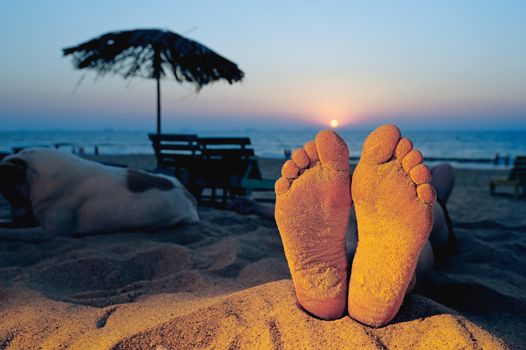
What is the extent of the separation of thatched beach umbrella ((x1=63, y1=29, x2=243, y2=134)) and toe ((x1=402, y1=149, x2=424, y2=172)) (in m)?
4.58

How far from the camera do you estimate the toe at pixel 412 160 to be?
3.44 ft

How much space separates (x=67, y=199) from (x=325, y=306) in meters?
2.14

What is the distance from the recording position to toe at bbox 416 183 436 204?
1034mm

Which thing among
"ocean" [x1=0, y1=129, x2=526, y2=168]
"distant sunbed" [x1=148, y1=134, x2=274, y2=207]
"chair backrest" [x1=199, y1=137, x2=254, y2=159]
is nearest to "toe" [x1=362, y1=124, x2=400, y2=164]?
"distant sunbed" [x1=148, y1=134, x2=274, y2=207]

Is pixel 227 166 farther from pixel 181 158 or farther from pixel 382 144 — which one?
pixel 382 144

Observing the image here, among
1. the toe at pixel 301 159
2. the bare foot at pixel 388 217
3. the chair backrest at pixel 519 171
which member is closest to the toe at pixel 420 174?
the bare foot at pixel 388 217

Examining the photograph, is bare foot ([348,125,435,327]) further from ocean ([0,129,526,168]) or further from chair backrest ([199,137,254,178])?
ocean ([0,129,526,168])

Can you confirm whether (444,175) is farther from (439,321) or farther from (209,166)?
(209,166)

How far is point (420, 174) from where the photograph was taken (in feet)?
3.43

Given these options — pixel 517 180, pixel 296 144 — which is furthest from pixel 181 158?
pixel 296 144

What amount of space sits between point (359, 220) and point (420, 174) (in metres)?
0.22

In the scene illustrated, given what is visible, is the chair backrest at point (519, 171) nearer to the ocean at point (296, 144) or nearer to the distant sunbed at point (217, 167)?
the distant sunbed at point (217, 167)

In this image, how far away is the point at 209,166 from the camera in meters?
4.65

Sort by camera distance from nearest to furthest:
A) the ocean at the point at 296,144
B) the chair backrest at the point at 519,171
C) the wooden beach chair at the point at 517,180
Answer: the wooden beach chair at the point at 517,180, the chair backrest at the point at 519,171, the ocean at the point at 296,144
